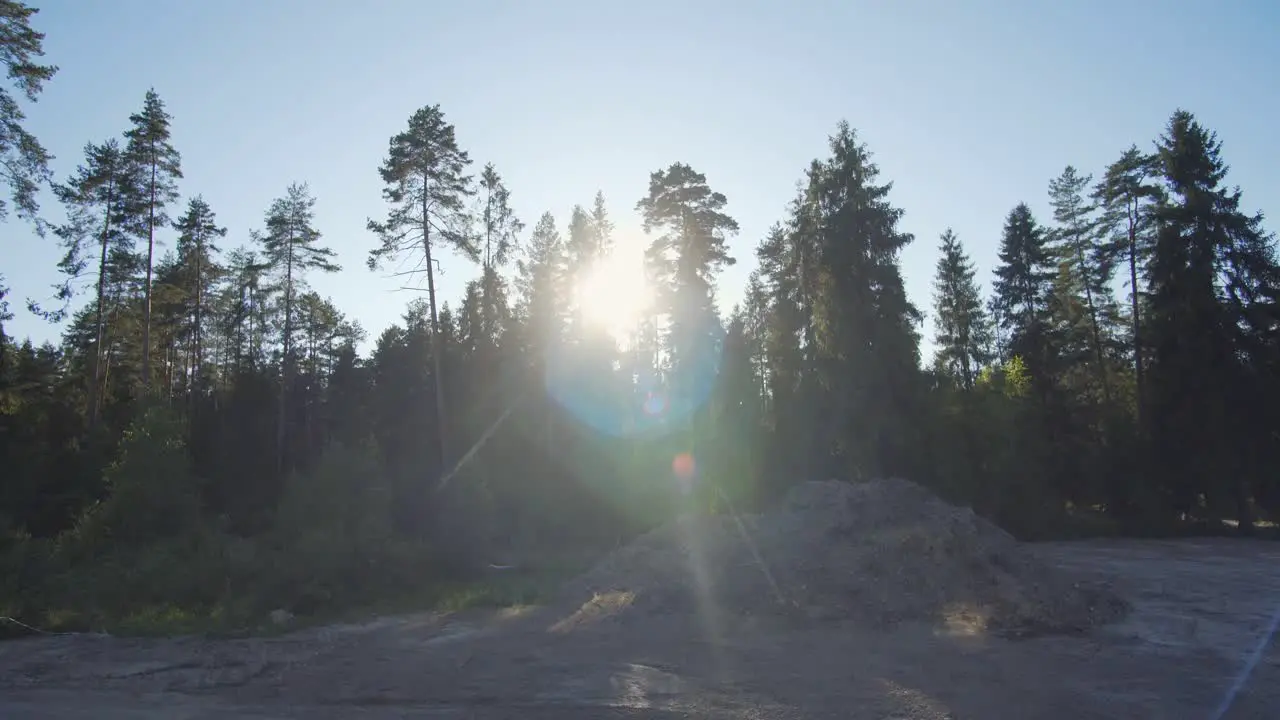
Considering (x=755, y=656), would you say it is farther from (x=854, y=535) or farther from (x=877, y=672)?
(x=854, y=535)

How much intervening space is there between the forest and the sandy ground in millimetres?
7336

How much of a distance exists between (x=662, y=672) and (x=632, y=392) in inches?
1227

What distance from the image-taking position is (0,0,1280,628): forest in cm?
2692

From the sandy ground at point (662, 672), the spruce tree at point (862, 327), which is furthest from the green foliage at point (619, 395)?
the sandy ground at point (662, 672)

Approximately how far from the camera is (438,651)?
1278 centimetres

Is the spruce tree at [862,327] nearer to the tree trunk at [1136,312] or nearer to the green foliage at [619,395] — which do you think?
the green foliage at [619,395]

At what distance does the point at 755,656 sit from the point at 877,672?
1.97m

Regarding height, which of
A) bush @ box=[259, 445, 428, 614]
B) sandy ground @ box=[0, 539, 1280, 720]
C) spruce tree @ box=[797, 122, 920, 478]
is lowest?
sandy ground @ box=[0, 539, 1280, 720]

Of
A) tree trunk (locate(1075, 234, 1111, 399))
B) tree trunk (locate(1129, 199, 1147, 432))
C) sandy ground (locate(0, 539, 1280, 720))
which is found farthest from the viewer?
tree trunk (locate(1075, 234, 1111, 399))

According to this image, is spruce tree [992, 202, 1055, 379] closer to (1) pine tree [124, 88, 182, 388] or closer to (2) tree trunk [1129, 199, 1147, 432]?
(2) tree trunk [1129, 199, 1147, 432]

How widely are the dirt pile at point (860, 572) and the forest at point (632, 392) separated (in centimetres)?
682

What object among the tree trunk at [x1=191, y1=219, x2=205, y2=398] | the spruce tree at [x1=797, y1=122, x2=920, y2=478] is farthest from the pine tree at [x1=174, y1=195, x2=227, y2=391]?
the spruce tree at [x1=797, y1=122, x2=920, y2=478]

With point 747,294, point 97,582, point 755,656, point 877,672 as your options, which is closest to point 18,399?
point 97,582

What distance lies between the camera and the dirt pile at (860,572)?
1444 cm
